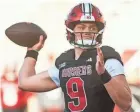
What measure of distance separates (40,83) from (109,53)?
529 mm

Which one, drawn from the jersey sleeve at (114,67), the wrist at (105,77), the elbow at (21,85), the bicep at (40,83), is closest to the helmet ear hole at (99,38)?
the jersey sleeve at (114,67)

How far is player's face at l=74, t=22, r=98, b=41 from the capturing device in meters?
2.76

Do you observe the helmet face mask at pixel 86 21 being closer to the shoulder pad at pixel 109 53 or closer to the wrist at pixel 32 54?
the shoulder pad at pixel 109 53

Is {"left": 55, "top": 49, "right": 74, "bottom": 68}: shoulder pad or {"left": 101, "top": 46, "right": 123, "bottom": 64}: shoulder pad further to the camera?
{"left": 55, "top": 49, "right": 74, "bottom": 68}: shoulder pad

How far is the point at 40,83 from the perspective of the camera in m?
2.91

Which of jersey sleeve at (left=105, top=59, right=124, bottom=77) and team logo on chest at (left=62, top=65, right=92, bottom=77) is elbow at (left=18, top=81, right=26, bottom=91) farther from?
jersey sleeve at (left=105, top=59, right=124, bottom=77)

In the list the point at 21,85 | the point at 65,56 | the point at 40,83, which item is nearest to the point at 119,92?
the point at 65,56

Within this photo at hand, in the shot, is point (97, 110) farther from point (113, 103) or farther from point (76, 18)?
point (76, 18)

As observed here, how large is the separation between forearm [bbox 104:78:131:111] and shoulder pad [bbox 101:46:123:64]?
154mm

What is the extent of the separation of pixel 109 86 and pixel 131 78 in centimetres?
19

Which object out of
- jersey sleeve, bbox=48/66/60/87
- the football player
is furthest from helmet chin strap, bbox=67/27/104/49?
jersey sleeve, bbox=48/66/60/87

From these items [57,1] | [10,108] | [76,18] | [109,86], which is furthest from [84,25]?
[10,108]

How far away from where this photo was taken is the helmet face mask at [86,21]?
2.77 metres

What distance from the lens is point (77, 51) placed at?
9.27 ft
